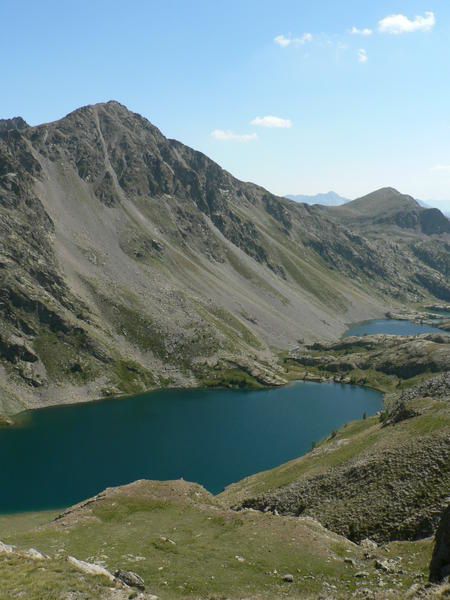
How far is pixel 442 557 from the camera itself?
1194 inches

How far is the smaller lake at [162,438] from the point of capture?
10956 cm

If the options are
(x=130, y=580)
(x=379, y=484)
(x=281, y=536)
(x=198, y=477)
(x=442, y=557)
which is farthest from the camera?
(x=198, y=477)

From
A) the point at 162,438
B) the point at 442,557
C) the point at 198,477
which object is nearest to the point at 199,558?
the point at 442,557

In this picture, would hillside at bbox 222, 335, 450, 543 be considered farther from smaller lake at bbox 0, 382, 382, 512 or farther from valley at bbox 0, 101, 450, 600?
smaller lake at bbox 0, 382, 382, 512

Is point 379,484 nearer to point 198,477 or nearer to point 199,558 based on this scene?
point 199,558

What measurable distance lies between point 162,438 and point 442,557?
4395 inches

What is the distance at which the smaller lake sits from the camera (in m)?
110

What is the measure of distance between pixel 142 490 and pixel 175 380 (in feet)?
415

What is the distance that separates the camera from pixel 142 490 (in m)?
66.1

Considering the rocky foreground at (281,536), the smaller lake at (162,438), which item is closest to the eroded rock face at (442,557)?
the rocky foreground at (281,536)

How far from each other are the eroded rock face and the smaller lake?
78.5 m

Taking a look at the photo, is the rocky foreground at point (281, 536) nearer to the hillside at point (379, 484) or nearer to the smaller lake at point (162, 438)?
the hillside at point (379, 484)

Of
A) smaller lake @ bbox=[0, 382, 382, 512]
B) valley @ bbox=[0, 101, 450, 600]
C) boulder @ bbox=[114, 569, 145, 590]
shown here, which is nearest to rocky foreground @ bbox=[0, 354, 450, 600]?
boulder @ bbox=[114, 569, 145, 590]

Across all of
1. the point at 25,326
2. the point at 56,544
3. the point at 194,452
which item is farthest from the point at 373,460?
the point at 25,326
